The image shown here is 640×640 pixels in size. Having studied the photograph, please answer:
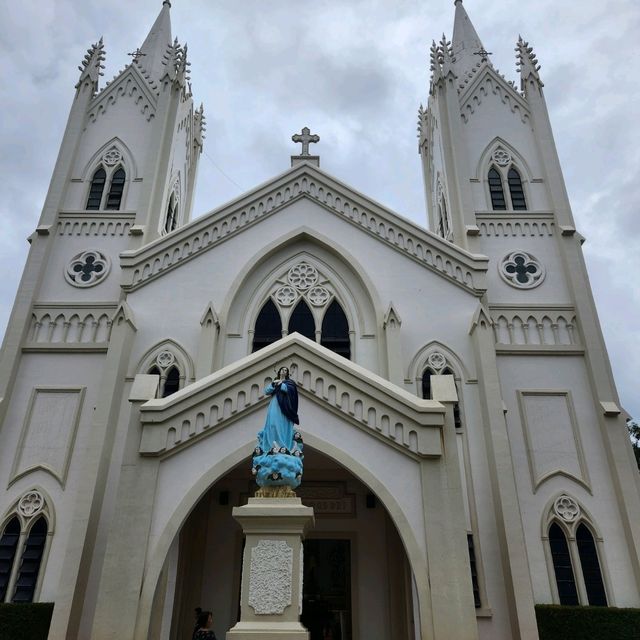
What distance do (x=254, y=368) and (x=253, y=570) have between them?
3.96m

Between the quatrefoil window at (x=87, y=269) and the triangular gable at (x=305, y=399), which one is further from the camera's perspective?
the quatrefoil window at (x=87, y=269)

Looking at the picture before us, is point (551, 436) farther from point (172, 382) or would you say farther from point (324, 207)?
point (172, 382)

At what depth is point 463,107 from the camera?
20.8 m

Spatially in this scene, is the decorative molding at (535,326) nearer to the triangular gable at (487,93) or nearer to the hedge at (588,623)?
the hedge at (588,623)

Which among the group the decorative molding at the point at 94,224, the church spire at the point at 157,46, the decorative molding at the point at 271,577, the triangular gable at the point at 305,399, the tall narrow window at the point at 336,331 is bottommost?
the decorative molding at the point at 271,577

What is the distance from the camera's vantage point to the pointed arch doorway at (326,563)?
40.8 ft

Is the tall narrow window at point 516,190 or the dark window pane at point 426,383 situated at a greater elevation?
the tall narrow window at point 516,190

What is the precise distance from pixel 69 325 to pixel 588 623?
14.3 metres

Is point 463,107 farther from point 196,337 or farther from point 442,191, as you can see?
point 196,337

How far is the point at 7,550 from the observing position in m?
13.6

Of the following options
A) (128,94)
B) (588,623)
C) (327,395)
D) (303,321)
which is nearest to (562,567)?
(588,623)

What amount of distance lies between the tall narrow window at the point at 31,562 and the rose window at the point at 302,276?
27.9 feet

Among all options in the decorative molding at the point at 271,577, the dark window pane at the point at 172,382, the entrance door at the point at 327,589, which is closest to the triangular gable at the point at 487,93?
the dark window pane at the point at 172,382

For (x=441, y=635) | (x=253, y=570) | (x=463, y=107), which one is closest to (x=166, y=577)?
(x=253, y=570)
